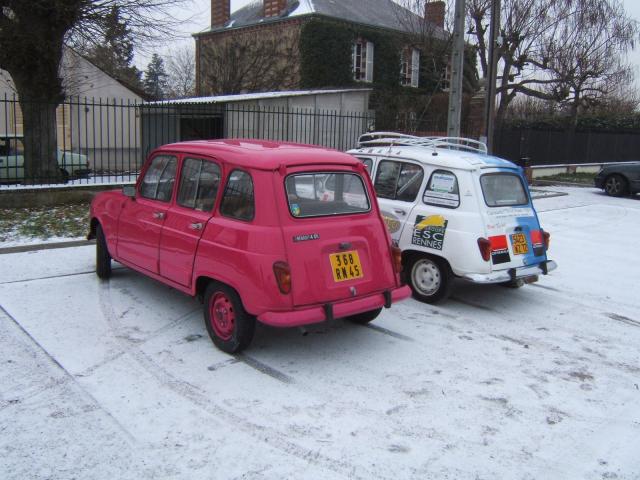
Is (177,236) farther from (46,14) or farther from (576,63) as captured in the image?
(576,63)

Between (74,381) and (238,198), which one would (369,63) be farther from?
(74,381)

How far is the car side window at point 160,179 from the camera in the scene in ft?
18.9

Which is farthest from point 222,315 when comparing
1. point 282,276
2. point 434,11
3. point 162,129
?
point 434,11

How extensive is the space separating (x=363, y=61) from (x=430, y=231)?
27129 mm

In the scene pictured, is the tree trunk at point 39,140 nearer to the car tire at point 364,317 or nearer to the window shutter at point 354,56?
the car tire at point 364,317

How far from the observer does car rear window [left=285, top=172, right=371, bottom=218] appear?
4.90 metres

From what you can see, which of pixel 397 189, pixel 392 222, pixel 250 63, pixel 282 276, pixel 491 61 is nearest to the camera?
pixel 282 276

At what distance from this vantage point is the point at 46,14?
1221cm

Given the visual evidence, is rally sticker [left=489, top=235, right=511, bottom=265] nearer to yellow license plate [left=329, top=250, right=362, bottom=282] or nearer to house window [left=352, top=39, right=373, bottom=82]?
yellow license plate [left=329, top=250, right=362, bottom=282]

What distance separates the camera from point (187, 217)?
5.34 meters

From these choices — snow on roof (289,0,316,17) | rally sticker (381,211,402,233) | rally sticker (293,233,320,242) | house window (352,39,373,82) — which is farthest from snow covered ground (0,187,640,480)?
house window (352,39,373,82)

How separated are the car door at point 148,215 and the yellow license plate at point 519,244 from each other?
12.3 feet

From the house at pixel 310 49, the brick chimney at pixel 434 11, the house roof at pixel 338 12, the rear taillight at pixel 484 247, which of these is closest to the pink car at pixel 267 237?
A: the rear taillight at pixel 484 247

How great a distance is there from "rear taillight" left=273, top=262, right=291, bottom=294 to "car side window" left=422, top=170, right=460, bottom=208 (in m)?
2.70
